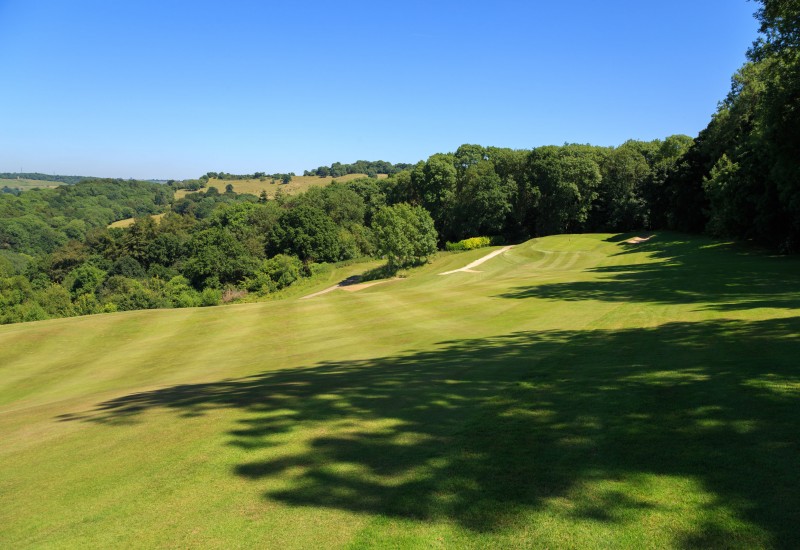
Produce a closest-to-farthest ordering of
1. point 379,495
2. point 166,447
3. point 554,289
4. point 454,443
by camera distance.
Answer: point 379,495, point 454,443, point 166,447, point 554,289

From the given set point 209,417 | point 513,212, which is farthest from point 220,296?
point 209,417

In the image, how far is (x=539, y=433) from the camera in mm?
6430

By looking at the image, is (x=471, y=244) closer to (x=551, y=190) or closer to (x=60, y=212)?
(x=551, y=190)

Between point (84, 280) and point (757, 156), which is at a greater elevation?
point (757, 156)

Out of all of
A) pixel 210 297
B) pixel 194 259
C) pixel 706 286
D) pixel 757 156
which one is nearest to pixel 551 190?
pixel 757 156

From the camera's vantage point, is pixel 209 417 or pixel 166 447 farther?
pixel 209 417

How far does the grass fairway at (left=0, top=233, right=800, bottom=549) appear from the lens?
14.6 ft

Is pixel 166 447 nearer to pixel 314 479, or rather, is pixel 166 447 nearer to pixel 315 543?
pixel 314 479

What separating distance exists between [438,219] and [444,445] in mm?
83818

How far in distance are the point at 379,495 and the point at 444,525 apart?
0.86 metres

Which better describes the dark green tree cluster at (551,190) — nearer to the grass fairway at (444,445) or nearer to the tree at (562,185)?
the tree at (562,185)

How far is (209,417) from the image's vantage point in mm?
8297

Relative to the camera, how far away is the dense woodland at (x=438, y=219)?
44.3m

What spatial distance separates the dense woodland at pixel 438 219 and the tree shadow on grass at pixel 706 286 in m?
6.49
